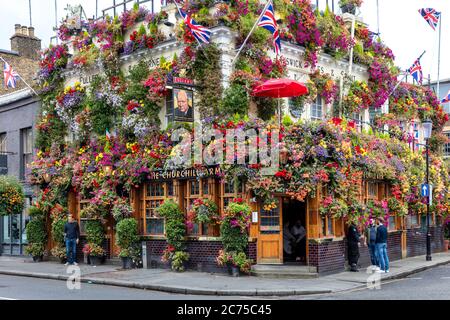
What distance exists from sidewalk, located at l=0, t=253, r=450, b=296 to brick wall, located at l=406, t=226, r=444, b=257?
292 centimetres

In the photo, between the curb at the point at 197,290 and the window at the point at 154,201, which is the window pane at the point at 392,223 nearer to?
the curb at the point at 197,290

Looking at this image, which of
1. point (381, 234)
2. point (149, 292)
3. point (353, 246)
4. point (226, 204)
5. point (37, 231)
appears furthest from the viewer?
point (37, 231)

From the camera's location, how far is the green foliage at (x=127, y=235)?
2164 centimetres

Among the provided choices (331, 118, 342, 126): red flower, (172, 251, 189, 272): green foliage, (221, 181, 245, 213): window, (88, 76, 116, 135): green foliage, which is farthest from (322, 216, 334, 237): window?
(88, 76, 116, 135): green foliage

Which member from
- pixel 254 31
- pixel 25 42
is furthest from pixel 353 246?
pixel 25 42

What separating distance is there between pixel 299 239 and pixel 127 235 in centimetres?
571

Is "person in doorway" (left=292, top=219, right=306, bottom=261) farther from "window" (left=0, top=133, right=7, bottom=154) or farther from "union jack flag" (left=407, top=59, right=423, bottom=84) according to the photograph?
"window" (left=0, top=133, right=7, bottom=154)

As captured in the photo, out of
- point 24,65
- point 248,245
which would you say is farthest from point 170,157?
point 24,65

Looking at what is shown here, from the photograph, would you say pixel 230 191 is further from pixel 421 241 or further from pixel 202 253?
pixel 421 241

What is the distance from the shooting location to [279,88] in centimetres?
1953

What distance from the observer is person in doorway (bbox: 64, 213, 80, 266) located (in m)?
22.8

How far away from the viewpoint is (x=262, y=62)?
21.2m

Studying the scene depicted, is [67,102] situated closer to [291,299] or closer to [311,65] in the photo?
[311,65]
